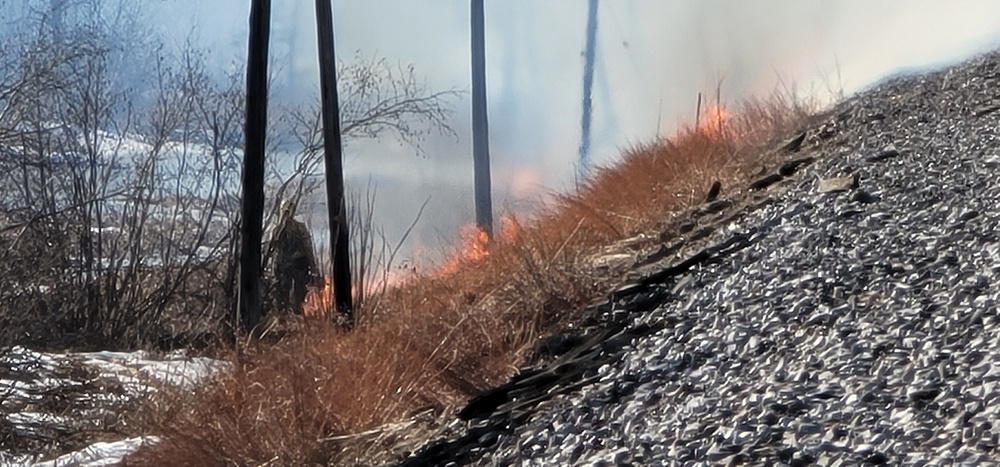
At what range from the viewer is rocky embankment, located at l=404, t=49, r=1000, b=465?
3.91m

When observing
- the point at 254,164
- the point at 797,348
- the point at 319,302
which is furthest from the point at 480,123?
the point at 797,348

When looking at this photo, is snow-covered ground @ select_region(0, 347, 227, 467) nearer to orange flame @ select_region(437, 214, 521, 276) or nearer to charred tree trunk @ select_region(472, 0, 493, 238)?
orange flame @ select_region(437, 214, 521, 276)

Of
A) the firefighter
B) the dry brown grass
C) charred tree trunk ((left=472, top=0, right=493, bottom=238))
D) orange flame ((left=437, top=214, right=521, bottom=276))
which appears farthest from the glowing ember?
charred tree trunk ((left=472, top=0, right=493, bottom=238))

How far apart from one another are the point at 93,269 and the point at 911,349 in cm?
1885

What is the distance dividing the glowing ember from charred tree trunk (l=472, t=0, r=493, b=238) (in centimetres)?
857

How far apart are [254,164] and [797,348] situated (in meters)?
6.88

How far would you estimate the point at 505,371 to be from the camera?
5.54 metres

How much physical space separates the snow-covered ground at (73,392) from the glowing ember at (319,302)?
1083 millimetres

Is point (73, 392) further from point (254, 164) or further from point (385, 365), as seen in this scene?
point (385, 365)

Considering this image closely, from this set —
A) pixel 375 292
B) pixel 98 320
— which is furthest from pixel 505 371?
pixel 98 320

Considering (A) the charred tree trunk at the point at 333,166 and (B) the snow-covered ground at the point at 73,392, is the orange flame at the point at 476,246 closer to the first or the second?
(A) the charred tree trunk at the point at 333,166

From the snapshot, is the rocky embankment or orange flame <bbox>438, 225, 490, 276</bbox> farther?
orange flame <bbox>438, 225, 490, 276</bbox>

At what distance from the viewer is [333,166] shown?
33.6 ft

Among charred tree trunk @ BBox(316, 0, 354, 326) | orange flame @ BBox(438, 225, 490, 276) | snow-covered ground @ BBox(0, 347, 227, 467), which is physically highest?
charred tree trunk @ BBox(316, 0, 354, 326)
